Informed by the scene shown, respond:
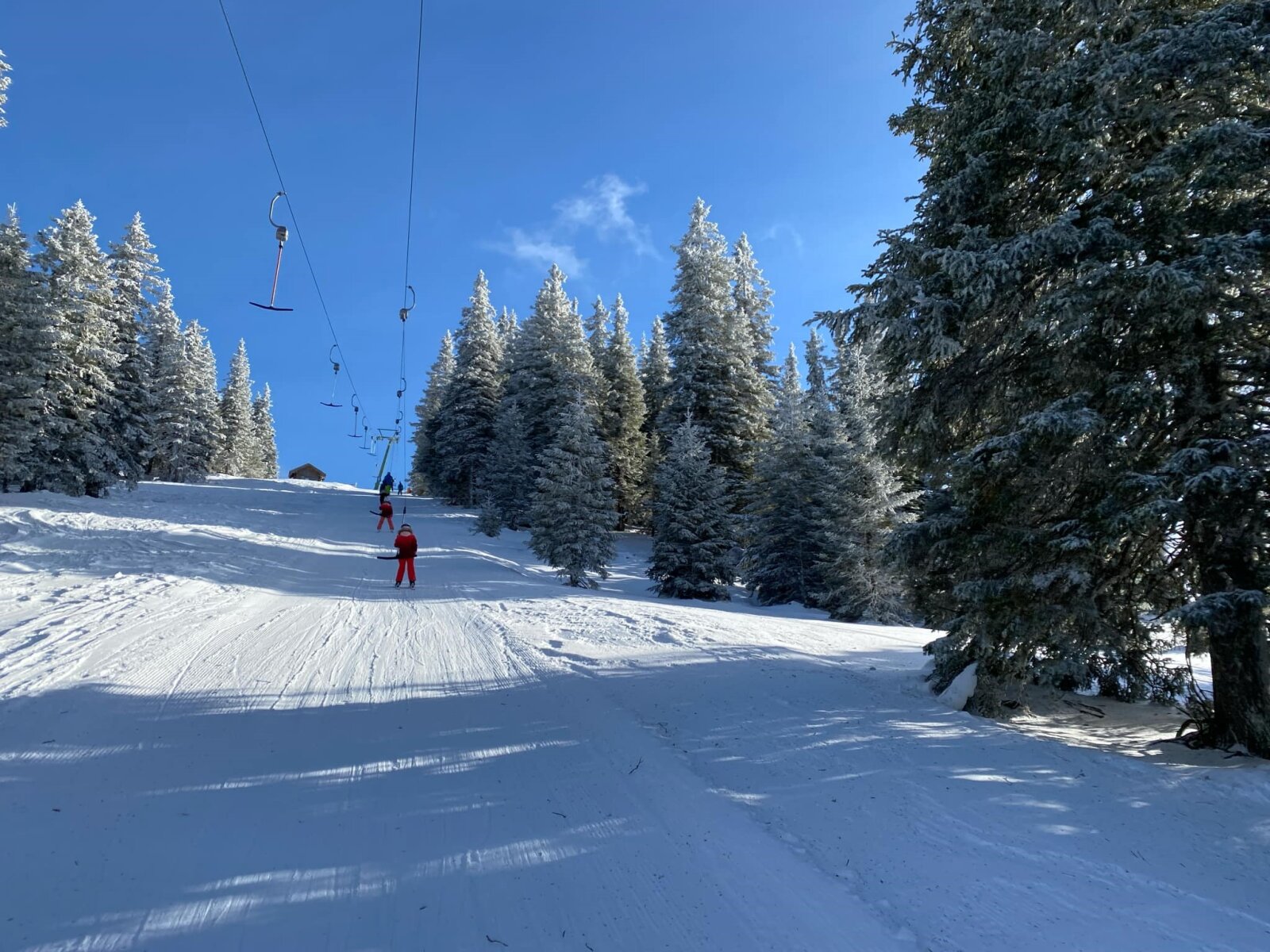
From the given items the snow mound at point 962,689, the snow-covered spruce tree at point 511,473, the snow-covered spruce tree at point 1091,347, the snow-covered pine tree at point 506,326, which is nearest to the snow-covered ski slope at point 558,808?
the snow mound at point 962,689

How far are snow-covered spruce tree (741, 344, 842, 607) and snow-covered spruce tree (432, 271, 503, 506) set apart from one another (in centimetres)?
1939

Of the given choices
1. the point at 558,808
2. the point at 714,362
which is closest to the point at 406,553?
the point at 558,808

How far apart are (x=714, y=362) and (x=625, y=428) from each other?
336 inches

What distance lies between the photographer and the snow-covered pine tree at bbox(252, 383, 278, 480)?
75.6 meters

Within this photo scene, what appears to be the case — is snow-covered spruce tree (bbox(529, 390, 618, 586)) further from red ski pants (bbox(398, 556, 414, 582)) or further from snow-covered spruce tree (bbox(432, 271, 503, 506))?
snow-covered spruce tree (bbox(432, 271, 503, 506))

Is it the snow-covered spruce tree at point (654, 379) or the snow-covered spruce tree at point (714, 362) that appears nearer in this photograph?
the snow-covered spruce tree at point (714, 362)

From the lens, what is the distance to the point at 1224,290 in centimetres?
501

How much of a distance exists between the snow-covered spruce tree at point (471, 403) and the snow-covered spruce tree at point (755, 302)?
52.9 feet

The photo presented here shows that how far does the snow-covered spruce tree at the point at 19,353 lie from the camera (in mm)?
20641

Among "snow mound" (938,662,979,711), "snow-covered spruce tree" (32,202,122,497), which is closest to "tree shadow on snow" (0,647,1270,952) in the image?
"snow mound" (938,662,979,711)

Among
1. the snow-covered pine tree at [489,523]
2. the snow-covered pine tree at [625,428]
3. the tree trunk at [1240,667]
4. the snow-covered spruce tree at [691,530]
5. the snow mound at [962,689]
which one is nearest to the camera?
the tree trunk at [1240,667]

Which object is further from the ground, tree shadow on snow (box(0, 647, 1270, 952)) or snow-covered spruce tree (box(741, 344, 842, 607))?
snow-covered spruce tree (box(741, 344, 842, 607))

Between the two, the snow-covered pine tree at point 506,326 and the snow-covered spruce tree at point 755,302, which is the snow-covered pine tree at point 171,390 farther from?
the snow-covered spruce tree at point 755,302

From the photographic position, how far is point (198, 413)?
46.6m
